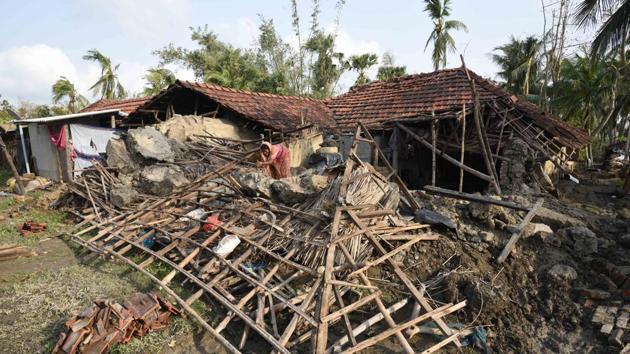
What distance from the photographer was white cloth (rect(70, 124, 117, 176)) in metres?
12.1

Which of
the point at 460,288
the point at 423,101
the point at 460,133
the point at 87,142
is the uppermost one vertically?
the point at 423,101

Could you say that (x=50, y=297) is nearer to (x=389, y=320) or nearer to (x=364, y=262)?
(x=364, y=262)

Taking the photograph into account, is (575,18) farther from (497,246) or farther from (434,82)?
(497,246)

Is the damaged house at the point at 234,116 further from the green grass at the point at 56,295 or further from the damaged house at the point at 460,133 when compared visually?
the green grass at the point at 56,295

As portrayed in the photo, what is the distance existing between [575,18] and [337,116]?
Answer: 839 cm

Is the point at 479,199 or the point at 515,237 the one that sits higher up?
the point at 479,199

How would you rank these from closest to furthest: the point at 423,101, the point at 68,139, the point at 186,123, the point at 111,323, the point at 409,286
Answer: the point at 111,323
the point at 409,286
the point at 186,123
the point at 68,139
the point at 423,101

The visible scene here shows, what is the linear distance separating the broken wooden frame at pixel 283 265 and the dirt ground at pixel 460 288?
9.5 inches

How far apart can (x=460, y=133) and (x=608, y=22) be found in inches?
204

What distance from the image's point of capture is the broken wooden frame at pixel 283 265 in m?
4.02

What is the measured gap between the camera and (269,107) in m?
12.5

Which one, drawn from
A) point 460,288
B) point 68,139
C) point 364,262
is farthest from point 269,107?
point 460,288

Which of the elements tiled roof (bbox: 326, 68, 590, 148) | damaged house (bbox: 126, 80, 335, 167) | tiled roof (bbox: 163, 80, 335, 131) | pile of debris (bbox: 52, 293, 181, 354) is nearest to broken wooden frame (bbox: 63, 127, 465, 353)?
pile of debris (bbox: 52, 293, 181, 354)

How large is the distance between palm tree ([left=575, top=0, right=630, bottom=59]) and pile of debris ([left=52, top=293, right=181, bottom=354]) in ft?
42.5
